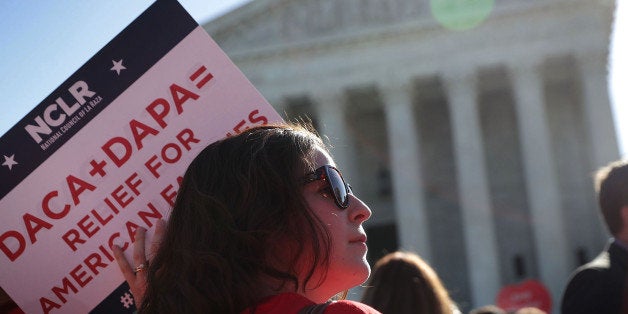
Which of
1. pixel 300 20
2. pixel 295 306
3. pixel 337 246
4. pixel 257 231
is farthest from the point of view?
pixel 300 20

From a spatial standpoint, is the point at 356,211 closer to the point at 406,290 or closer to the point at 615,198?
the point at 406,290

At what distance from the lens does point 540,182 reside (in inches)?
1416

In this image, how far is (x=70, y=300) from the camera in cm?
328

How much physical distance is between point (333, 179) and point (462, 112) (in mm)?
36418

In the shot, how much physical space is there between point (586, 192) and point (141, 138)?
39763 millimetres

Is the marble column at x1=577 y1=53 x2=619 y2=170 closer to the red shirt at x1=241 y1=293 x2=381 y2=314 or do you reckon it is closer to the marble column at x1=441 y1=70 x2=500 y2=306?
the marble column at x1=441 y1=70 x2=500 y2=306

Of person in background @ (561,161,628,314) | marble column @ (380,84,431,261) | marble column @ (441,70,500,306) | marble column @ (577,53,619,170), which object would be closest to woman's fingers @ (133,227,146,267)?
person in background @ (561,161,628,314)

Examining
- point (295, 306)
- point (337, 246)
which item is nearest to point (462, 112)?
point (337, 246)

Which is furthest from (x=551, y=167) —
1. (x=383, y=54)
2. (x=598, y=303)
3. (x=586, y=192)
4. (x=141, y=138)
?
(x=141, y=138)

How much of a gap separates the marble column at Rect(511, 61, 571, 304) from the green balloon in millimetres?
3254

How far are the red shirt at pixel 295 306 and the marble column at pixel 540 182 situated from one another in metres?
34.6

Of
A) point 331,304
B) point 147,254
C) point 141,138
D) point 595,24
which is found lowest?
point 595,24

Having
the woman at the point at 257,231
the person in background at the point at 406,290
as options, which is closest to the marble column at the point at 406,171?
the person in background at the point at 406,290

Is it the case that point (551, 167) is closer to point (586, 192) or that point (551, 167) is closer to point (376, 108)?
point (586, 192)
